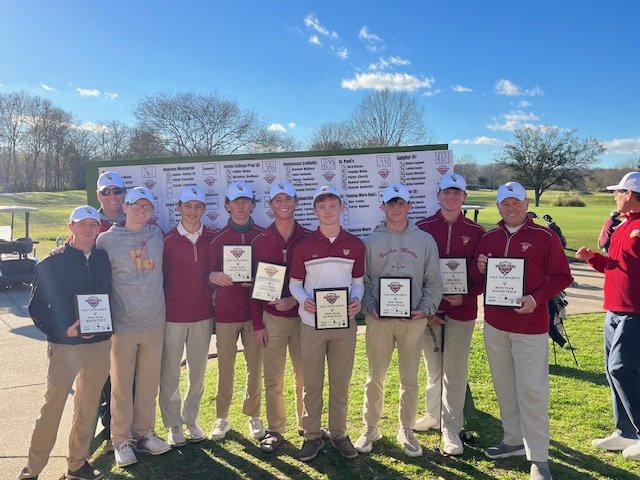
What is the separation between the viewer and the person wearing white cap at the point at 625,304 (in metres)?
4.32

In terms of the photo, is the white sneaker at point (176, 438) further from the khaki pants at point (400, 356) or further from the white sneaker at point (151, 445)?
the khaki pants at point (400, 356)

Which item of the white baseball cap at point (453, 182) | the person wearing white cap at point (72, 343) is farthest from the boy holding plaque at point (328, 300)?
the person wearing white cap at point (72, 343)

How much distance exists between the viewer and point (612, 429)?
5160 millimetres

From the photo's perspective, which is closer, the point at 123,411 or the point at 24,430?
the point at 123,411

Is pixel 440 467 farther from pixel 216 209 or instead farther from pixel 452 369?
Answer: pixel 216 209

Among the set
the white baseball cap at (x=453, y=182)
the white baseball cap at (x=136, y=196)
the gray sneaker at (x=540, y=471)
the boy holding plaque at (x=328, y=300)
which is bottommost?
the gray sneaker at (x=540, y=471)

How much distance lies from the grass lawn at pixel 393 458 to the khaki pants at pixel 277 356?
0.35 m

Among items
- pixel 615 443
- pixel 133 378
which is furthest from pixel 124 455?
pixel 615 443

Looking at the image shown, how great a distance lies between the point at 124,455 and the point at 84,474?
1.16 feet

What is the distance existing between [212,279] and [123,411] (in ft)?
4.86

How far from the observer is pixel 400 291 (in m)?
4.21

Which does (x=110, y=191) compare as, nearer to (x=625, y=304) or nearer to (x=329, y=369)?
(x=329, y=369)

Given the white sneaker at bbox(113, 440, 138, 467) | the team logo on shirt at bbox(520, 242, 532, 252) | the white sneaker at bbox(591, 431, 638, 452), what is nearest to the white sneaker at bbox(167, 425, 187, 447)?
the white sneaker at bbox(113, 440, 138, 467)

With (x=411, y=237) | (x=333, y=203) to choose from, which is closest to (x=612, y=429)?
(x=411, y=237)
